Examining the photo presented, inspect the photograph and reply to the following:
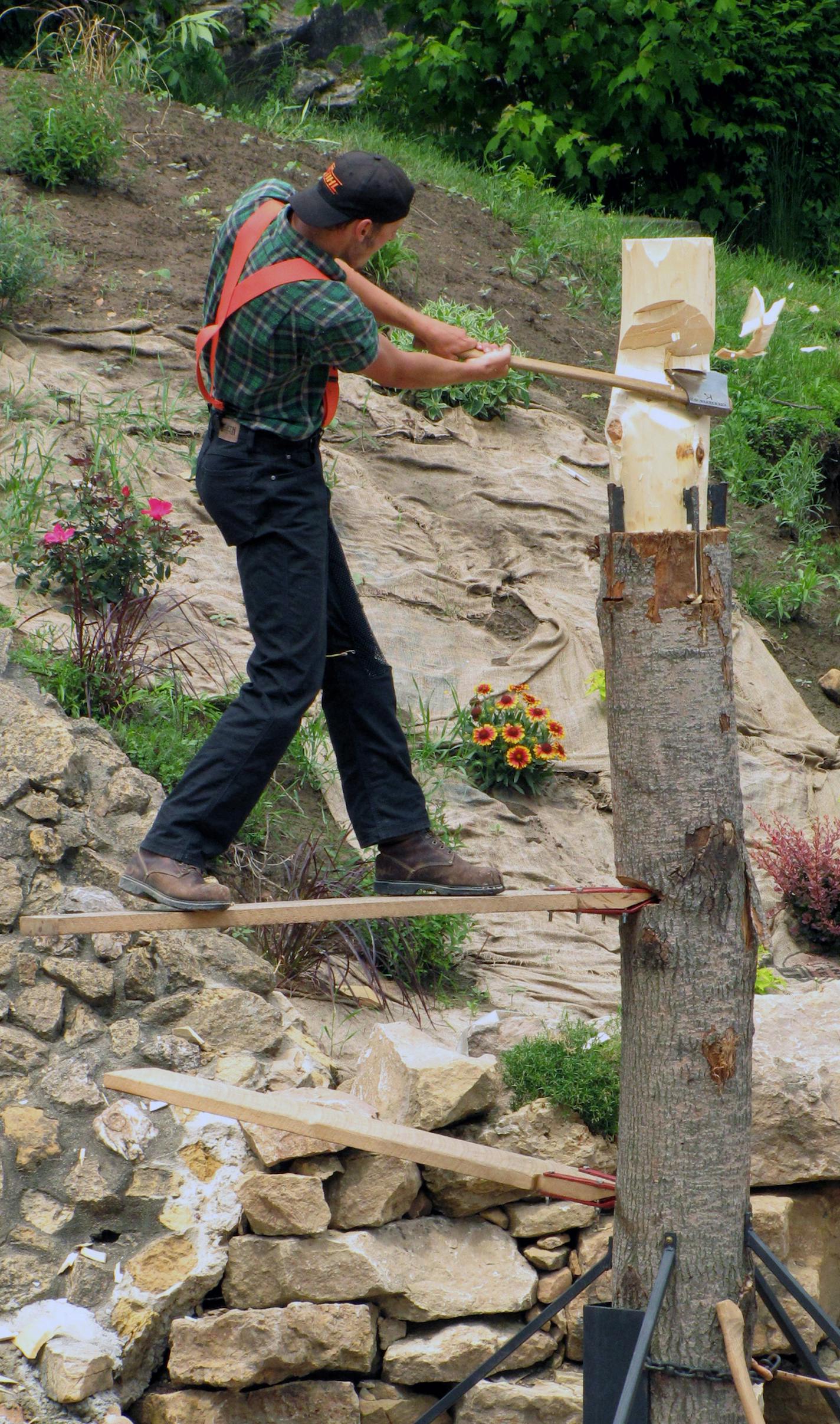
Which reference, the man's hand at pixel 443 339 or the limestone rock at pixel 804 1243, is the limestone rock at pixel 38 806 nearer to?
the man's hand at pixel 443 339

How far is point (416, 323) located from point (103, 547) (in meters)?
2.37

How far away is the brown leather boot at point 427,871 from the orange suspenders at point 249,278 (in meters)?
0.96

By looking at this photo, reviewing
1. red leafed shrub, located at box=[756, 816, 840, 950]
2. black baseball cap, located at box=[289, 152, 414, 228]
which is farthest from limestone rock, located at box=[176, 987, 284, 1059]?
red leafed shrub, located at box=[756, 816, 840, 950]

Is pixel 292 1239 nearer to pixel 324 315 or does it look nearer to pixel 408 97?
pixel 324 315

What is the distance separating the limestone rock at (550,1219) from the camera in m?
3.36

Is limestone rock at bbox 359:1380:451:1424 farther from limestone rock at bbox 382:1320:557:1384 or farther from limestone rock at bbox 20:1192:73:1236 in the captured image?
limestone rock at bbox 20:1192:73:1236

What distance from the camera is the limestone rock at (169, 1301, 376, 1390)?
3.04 meters

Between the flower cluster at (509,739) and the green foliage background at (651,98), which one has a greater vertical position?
the green foliage background at (651,98)

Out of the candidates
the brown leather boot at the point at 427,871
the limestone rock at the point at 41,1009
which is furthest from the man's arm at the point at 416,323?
the limestone rock at the point at 41,1009

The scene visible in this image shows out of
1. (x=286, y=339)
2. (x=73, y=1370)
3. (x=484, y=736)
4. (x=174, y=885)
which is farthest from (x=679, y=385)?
(x=484, y=736)

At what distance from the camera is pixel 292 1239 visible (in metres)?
3.14

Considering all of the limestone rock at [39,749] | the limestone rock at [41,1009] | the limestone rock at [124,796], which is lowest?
the limestone rock at [41,1009]

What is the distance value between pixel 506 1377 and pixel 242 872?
5.67 feet

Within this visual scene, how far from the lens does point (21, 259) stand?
6391mm
